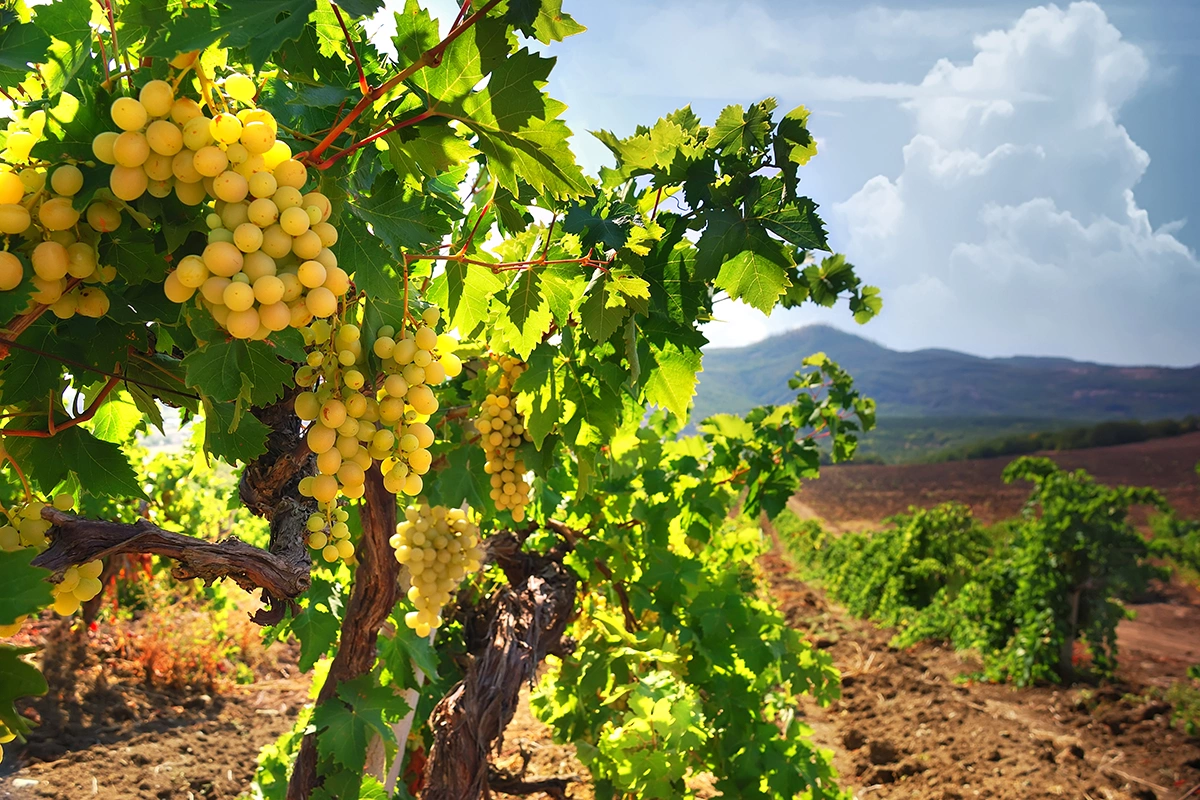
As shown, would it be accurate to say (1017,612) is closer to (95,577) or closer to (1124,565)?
(1124,565)

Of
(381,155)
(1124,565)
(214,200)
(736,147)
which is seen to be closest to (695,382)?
(736,147)

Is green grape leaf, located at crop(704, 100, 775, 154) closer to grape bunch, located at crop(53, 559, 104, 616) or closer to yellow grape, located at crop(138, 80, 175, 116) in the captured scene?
yellow grape, located at crop(138, 80, 175, 116)

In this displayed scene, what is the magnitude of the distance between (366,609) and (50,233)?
157 centimetres

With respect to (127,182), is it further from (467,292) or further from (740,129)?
(740,129)

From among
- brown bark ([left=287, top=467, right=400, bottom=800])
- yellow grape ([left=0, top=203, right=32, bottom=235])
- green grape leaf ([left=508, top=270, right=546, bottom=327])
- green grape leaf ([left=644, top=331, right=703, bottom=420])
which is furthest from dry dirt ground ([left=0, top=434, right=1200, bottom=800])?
yellow grape ([left=0, top=203, right=32, bottom=235])

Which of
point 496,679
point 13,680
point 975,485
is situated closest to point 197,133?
point 13,680

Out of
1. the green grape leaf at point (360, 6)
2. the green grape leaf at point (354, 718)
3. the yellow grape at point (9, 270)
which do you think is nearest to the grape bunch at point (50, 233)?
the yellow grape at point (9, 270)

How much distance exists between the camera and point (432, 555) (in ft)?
7.21

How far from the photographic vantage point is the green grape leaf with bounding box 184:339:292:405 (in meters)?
0.87

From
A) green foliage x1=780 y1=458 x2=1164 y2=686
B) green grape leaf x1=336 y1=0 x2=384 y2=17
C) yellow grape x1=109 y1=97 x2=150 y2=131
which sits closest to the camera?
yellow grape x1=109 y1=97 x2=150 y2=131

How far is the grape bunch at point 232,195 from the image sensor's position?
0.72 metres

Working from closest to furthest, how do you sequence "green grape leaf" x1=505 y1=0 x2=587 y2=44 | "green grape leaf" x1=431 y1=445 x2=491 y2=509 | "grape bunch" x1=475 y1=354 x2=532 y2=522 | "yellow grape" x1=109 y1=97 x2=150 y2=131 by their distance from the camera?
1. "yellow grape" x1=109 y1=97 x2=150 y2=131
2. "green grape leaf" x1=505 y1=0 x2=587 y2=44
3. "grape bunch" x1=475 y1=354 x2=532 y2=522
4. "green grape leaf" x1=431 y1=445 x2=491 y2=509

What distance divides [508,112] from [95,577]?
0.88m

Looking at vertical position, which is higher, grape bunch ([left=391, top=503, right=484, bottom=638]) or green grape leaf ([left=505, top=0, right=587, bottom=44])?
green grape leaf ([left=505, top=0, right=587, bottom=44])
